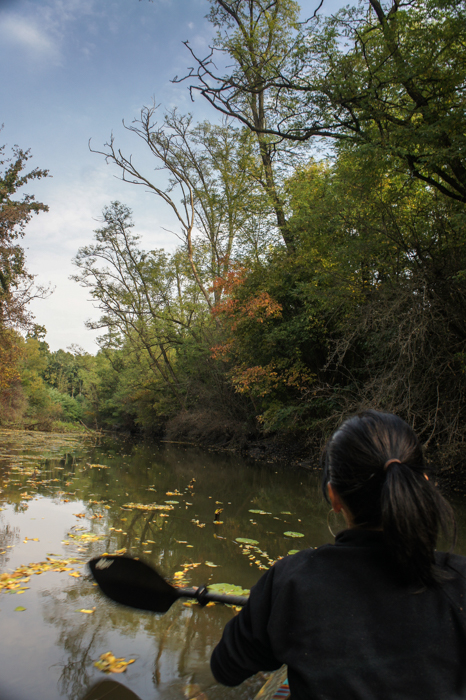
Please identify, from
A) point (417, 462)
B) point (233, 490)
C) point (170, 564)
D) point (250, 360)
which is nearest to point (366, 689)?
point (417, 462)

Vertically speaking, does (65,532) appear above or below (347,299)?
below

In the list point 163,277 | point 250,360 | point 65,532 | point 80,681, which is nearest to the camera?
point 80,681

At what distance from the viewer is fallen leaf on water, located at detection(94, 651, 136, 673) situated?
9.42 ft

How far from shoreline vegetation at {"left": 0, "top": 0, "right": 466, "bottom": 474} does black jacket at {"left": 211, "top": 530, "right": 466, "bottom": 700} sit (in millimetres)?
6835

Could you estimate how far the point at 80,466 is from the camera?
1236 centimetres

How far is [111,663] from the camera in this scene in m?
2.93

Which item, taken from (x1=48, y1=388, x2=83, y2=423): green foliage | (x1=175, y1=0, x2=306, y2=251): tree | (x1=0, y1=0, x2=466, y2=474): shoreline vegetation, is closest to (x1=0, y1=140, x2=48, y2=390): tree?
(x1=0, y1=0, x2=466, y2=474): shoreline vegetation

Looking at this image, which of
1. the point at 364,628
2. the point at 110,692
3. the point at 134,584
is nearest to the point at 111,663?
the point at 110,692

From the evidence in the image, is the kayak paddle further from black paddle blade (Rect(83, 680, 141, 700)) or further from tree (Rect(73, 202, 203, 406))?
tree (Rect(73, 202, 203, 406))

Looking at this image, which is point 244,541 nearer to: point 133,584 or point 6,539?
point 6,539

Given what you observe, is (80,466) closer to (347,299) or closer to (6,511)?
(6,511)

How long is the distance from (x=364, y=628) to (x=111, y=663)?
262cm

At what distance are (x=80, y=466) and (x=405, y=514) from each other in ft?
41.4

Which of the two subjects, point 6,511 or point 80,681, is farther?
point 6,511
